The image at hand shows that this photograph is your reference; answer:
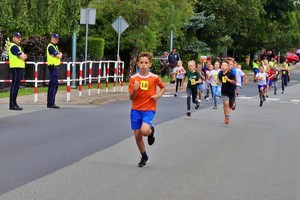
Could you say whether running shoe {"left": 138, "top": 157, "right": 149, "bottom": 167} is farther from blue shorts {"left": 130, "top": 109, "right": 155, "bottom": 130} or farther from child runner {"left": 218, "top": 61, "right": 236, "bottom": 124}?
child runner {"left": 218, "top": 61, "right": 236, "bottom": 124}

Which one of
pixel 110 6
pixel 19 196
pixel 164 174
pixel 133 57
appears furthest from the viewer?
pixel 133 57

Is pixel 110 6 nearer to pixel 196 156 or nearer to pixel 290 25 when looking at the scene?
pixel 196 156

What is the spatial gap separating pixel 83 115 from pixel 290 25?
51.8 metres

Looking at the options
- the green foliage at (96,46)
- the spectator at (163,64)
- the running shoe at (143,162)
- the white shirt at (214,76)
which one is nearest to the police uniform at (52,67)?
the white shirt at (214,76)

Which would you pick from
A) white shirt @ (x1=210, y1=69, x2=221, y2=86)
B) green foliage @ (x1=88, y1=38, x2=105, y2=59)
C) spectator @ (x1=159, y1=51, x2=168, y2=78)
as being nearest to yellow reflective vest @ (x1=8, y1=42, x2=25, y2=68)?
white shirt @ (x1=210, y1=69, x2=221, y2=86)

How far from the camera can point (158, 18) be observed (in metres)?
34.1

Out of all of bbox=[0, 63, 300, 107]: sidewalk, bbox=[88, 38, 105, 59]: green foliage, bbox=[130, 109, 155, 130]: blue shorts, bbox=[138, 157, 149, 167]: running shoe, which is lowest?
bbox=[0, 63, 300, 107]: sidewalk

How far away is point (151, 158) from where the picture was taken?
10836mm

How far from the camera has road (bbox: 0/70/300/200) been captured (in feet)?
27.0

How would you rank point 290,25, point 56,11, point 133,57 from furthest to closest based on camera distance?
point 290,25 → point 133,57 → point 56,11

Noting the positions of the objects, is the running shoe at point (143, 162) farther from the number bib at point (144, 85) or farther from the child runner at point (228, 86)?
the child runner at point (228, 86)

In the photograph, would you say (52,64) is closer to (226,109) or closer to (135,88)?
(226,109)

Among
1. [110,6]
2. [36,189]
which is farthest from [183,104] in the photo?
[36,189]

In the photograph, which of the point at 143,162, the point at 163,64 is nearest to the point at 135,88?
the point at 143,162
